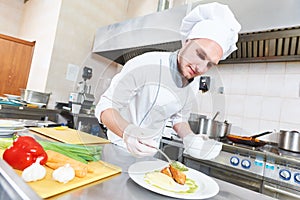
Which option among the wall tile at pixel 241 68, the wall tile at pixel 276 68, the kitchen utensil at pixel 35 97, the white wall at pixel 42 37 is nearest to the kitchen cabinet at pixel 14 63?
the white wall at pixel 42 37

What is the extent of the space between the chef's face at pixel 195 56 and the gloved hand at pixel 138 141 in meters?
0.21

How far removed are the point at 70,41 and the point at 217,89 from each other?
6.10 feet

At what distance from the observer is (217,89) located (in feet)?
2.55

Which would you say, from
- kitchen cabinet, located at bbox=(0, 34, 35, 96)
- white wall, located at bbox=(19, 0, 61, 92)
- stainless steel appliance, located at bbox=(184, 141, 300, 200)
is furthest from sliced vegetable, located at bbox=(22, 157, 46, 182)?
kitchen cabinet, located at bbox=(0, 34, 35, 96)

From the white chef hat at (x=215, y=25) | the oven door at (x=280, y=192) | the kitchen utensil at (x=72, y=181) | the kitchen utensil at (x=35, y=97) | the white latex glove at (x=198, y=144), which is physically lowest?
the oven door at (x=280, y=192)

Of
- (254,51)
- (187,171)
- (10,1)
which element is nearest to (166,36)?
(187,171)

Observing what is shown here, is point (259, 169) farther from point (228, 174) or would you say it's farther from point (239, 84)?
point (239, 84)

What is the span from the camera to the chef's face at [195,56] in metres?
0.54

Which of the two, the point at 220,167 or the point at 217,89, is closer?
the point at 217,89

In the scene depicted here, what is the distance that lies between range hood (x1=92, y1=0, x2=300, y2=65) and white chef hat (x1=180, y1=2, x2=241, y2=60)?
8cm

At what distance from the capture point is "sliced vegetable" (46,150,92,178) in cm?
42

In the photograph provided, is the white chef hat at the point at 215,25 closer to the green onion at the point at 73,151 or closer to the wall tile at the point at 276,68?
the green onion at the point at 73,151

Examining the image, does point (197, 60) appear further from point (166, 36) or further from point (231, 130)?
point (231, 130)

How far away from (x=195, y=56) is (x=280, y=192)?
0.83 meters
